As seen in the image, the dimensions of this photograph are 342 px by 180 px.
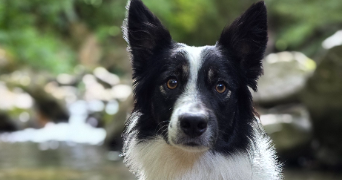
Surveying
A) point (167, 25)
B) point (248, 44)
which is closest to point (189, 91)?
point (248, 44)

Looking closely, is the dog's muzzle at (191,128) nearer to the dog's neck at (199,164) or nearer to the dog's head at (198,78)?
the dog's head at (198,78)

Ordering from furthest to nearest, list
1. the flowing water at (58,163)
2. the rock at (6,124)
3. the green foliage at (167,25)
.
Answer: the green foliage at (167,25) → the rock at (6,124) → the flowing water at (58,163)

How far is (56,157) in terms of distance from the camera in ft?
34.3

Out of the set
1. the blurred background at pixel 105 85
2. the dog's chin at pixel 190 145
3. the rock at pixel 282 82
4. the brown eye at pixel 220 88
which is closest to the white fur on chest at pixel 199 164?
the dog's chin at pixel 190 145

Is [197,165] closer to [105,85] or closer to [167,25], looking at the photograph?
[105,85]

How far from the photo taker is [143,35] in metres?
4.13

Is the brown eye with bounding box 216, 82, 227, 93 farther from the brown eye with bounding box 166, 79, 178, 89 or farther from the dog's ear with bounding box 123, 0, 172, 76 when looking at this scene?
the dog's ear with bounding box 123, 0, 172, 76

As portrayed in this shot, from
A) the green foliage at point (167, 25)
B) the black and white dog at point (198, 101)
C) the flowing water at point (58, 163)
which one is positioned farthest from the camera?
the green foliage at point (167, 25)

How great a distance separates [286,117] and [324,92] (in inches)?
57.0

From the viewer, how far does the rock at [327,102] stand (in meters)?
7.86

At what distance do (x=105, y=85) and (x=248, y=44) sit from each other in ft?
59.7

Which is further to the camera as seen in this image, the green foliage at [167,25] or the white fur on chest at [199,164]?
the green foliage at [167,25]

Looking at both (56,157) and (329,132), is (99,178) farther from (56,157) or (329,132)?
(329,132)

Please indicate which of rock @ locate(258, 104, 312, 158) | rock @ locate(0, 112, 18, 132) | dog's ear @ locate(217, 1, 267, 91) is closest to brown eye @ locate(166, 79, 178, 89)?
dog's ear @ locate(217, 1, 267, 91)
